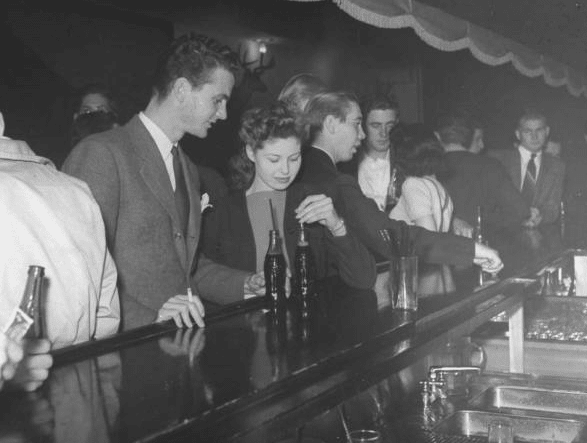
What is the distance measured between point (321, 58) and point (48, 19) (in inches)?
134

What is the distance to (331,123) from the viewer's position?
3.44 meters

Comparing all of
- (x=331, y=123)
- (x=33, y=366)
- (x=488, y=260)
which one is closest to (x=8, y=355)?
(x=33, y=366)

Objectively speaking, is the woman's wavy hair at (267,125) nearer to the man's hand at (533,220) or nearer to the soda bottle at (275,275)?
the soda bottle at (275,275)

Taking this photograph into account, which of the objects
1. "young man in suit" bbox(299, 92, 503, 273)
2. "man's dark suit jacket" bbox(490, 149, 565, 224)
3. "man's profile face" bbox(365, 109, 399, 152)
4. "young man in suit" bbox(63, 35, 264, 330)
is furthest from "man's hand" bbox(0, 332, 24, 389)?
"man's dark suit jacket" bbox(490, 149, 565, 224)

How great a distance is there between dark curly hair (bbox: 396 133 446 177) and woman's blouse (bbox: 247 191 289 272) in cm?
140

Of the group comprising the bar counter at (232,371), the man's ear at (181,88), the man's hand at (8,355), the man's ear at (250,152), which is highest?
the man's ear at (181,88)

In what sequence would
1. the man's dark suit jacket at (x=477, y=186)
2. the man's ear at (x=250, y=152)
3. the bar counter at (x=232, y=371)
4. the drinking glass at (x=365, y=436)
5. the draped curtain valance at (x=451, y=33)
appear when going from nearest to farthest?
the bar counter at (x=232, y=371)
the drinking glass at (x=365, y=436)
the man's ear at (x=250, y=152)
the draped curtain valance at (x=451, y=33)
the man's dark suit jacket at (x=477, y=186)

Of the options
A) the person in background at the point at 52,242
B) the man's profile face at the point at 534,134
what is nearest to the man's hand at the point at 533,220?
the man's profile face at the point at 534,134

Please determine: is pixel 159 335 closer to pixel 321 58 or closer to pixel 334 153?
pixel 334 153

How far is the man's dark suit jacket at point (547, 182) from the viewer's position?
657 centimetres

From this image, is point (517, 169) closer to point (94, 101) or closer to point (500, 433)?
point (94, 101)

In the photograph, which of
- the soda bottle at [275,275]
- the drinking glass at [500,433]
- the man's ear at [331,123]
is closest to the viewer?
the drinking glass at [500,433]

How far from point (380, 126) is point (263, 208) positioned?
1.96 m

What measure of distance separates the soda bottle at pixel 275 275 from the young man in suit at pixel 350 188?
724 millimetres
